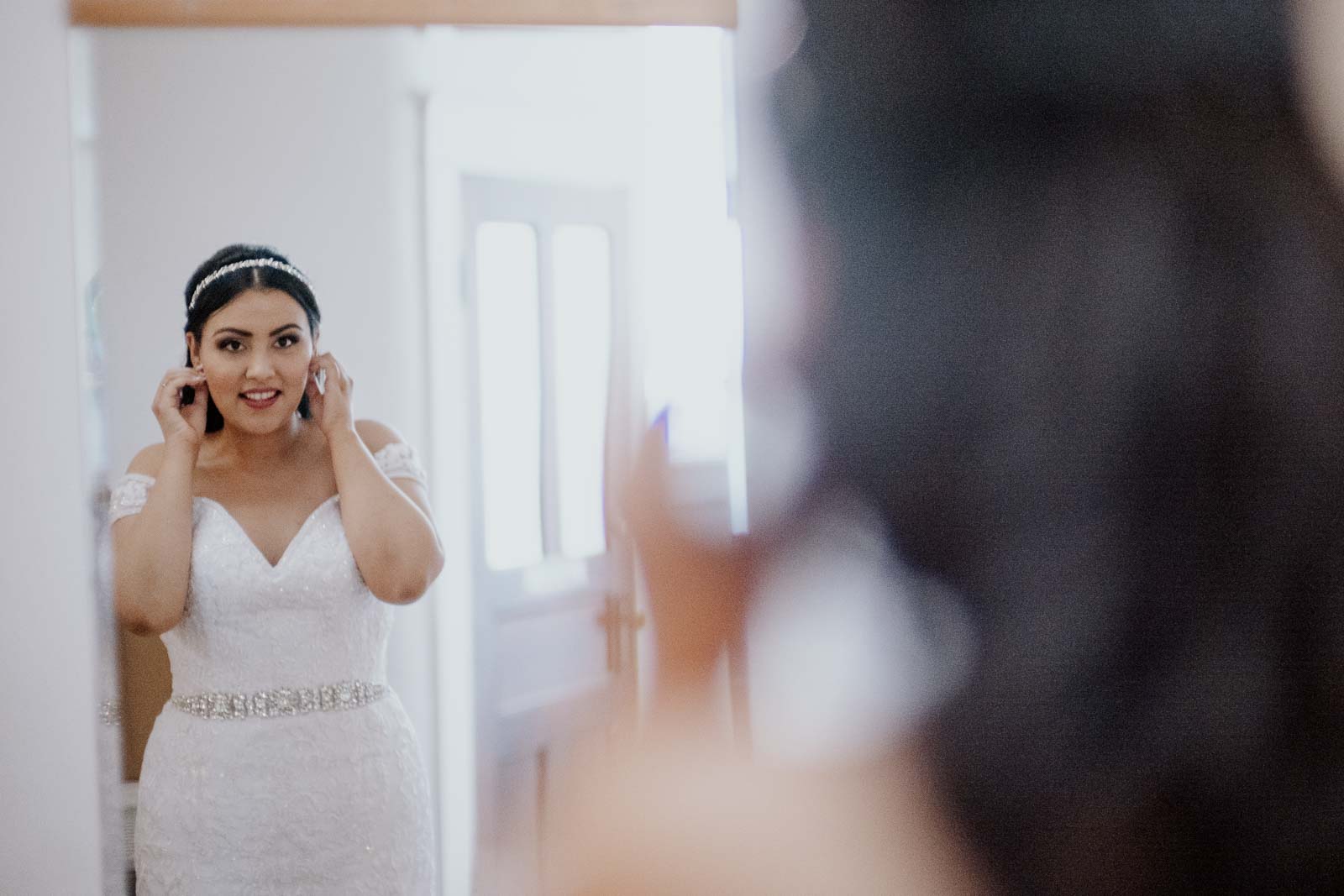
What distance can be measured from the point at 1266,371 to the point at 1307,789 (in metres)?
0.38

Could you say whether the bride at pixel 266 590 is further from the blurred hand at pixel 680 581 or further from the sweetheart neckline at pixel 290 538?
the blurred hand at pixel 680 581

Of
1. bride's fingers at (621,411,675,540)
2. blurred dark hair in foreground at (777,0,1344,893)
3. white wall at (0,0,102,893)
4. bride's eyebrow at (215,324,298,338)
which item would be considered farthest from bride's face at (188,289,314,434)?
blurred dark hair in foreground at (777,0,1344,893)

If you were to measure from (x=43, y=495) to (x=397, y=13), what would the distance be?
47 cm

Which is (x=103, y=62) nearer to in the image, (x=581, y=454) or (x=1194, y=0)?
(x=581, y=454)

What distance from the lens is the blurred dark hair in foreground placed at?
84 centimetres

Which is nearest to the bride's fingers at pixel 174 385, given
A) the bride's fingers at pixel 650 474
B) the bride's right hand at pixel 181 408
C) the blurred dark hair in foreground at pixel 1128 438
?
the bride's right hand at pixel 181 408

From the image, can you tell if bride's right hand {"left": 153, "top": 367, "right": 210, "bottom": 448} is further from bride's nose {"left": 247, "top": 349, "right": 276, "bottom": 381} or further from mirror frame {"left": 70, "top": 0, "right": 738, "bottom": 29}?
mirror frame {"left": 70, "top": 0, "right": 738, "bottom": 29}

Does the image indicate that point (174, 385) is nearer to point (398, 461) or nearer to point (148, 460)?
point (148, 460)

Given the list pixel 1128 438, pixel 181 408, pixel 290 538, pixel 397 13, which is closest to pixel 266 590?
pixel 290 538

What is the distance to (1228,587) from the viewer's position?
85 cm

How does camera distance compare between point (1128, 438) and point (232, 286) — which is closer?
point (232, 286)

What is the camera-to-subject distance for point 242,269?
718mm

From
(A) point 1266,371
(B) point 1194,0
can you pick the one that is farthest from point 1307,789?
(B) point 1194,0

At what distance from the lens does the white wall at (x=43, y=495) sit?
0.73m
